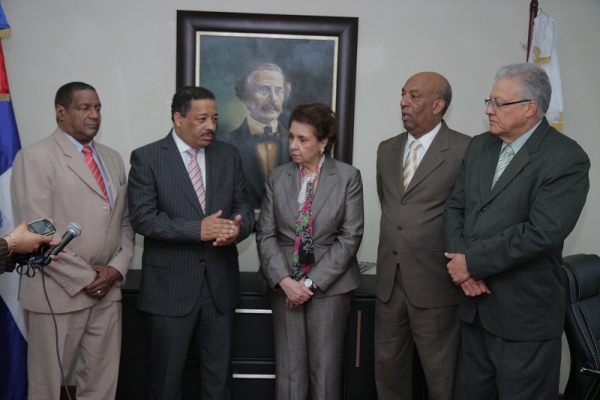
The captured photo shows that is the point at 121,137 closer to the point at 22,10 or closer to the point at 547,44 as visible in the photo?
the point at 22,10

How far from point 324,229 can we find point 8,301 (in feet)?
5.98

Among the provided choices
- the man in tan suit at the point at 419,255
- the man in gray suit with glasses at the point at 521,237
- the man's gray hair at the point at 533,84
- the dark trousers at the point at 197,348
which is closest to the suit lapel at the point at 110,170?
the dark trousers at the point at 197,348

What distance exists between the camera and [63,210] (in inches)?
117

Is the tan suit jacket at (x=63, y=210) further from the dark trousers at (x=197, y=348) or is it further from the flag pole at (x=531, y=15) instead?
the flag pole at (x=531, y=15)

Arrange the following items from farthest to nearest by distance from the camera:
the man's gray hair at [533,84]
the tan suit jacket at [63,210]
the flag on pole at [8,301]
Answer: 1. the flag on pole at [8,301]
2. the tan suit jacket at [63,210]
3. the man's gray hair at [533,84]

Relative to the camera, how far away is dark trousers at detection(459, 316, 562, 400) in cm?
254

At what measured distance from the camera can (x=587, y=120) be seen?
402 cm

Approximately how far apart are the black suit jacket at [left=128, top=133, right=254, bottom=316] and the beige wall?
938 millimetres

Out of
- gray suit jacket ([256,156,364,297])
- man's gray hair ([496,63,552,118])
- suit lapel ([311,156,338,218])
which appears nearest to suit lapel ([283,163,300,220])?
gray suit jacket ([256,156,364,297])

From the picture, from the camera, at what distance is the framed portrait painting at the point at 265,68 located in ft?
12.5

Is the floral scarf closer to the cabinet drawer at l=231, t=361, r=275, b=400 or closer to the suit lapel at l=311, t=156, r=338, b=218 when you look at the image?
the suit lapel at l=311, t=156, r=338, b=218

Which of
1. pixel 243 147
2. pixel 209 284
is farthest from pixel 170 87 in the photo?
pixel 209 284

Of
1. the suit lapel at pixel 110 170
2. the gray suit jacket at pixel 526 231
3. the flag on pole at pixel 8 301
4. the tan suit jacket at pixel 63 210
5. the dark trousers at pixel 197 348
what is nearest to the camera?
the gray suit jacket at pixel 526 231

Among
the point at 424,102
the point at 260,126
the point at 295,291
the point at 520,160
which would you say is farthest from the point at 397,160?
the point at 260,126
